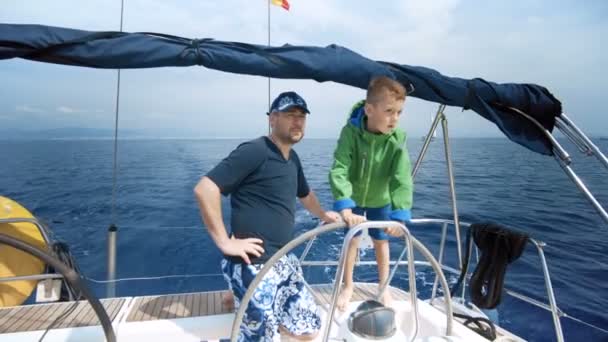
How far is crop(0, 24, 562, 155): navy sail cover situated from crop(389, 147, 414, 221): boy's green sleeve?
42 cm

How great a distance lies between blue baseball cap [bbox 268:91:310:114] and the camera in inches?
66.7

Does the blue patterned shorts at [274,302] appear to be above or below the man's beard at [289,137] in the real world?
below

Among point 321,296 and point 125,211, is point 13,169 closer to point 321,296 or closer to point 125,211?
point 125,211

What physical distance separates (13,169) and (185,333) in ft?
53.2

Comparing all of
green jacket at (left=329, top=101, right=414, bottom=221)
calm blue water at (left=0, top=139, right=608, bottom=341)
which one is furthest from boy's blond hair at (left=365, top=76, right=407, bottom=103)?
calm blue water at (left=0, top=139, right=608, bottom=341)

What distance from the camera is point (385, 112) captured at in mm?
1925

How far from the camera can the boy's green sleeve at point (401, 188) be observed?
1.93 metres

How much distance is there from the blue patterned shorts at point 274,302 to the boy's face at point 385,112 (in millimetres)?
851

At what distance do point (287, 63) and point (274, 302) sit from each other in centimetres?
118

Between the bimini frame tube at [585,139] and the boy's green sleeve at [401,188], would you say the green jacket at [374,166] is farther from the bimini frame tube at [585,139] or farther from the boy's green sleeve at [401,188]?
the bimini frame tube at [585,139]

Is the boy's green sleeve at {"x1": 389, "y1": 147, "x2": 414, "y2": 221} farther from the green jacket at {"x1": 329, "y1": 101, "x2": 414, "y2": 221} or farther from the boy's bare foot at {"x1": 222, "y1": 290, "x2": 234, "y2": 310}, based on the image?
the boy's bare foot at {"x1": 222, "y1": 290, "x2": 234, "y2": 310}

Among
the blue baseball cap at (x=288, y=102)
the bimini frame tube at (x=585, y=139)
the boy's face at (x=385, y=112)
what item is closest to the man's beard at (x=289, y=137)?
the blue baseball cap at (x=288, y=102)

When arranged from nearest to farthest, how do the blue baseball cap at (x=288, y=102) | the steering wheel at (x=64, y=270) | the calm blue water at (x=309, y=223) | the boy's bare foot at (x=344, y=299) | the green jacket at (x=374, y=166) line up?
the steering wheel at (x=64, y=270), the blue baseball cap at (x=288, y=102), the green jacket at (x=374, y=166), the boy's bare foot at (x=344, y=299), the calm blue water at (x=309, y=223)

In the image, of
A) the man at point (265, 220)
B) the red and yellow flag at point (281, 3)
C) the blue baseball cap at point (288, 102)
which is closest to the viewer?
the man at point (265, 220)
